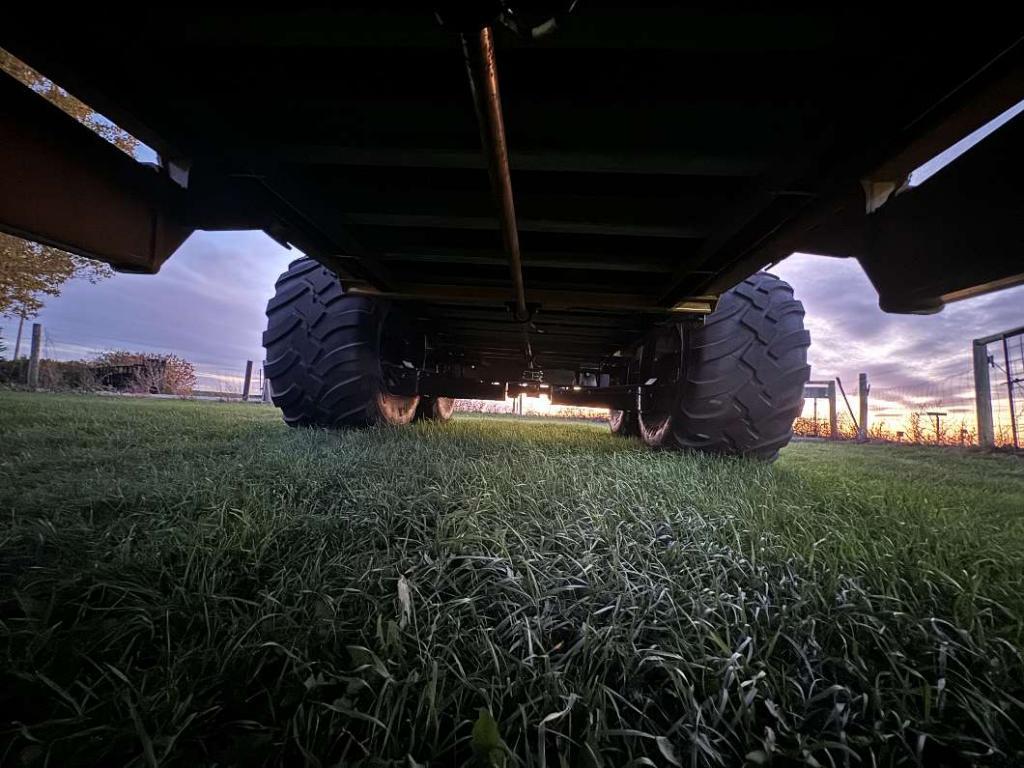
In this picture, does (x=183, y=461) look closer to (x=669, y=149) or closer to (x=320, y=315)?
(x=320, y=315)

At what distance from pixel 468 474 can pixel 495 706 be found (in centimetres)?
122

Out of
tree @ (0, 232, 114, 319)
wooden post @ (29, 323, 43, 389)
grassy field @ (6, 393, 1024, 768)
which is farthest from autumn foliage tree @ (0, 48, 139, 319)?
grassy field @ (6, 393, 1024, 768)

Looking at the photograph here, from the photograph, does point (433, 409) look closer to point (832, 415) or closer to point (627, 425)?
point (627, 425)

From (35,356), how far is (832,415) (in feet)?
67.2

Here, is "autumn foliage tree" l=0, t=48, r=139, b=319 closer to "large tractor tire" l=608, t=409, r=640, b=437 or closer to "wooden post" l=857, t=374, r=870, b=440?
"large tractor tire" l=608, t=409, r=640, b=437

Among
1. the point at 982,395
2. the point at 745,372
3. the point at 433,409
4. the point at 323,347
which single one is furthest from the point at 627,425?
the point at 982,395

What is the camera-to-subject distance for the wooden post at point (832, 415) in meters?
9.70

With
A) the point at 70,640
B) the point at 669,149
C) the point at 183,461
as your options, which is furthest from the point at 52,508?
the point at 669,149

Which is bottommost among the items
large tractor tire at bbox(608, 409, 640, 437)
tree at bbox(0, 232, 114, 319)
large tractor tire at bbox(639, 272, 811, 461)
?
large tractor tire at bbox(608, 409, 640, 437)

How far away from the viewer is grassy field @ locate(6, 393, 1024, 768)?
1.82ft

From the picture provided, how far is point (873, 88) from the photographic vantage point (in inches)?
36.8

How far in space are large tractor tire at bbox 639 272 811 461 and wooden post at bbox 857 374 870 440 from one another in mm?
8453

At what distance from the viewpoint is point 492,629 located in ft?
2.41

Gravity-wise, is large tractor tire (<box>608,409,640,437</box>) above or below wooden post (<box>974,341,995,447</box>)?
below
